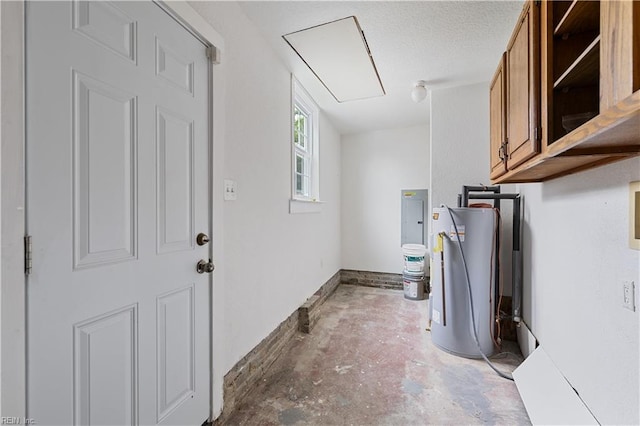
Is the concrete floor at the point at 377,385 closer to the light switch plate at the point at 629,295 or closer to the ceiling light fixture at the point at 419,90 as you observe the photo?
the light switch plate at the point at 629,295

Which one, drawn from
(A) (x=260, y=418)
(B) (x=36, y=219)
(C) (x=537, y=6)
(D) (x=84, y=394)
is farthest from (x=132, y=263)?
(C) (x=537, y=6)

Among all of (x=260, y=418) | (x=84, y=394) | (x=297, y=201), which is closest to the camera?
(x=84, y=394)

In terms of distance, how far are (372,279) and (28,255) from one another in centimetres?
409

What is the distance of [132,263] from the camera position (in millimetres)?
1067

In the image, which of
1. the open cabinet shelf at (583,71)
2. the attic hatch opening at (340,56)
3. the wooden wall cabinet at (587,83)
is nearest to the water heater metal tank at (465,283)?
the wooden wall cabinet at (587,83)

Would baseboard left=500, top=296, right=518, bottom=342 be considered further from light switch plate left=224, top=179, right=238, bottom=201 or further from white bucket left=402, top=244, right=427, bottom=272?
light switch plate left=224, top=179, right=238, bottom=201

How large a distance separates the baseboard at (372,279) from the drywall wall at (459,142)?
174cm

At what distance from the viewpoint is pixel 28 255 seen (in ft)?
2.53

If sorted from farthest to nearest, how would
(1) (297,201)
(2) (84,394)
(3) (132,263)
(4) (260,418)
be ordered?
(1) (297,201) < (4) (260,418) < (3) (132,263) < (2) (84,394)

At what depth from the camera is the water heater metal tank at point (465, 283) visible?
221cm

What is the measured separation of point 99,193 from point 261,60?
1.59 metres

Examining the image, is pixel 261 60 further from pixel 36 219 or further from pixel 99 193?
pixel 36 219

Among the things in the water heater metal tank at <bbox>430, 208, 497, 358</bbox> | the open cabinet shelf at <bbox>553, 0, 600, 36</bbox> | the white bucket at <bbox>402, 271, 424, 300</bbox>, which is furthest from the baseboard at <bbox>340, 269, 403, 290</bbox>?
the open cabinet shelf at <bbox>553, 0, 600, 36</bbox>

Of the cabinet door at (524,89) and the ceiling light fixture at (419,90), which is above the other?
the ceiling light fixture at (419,90)
